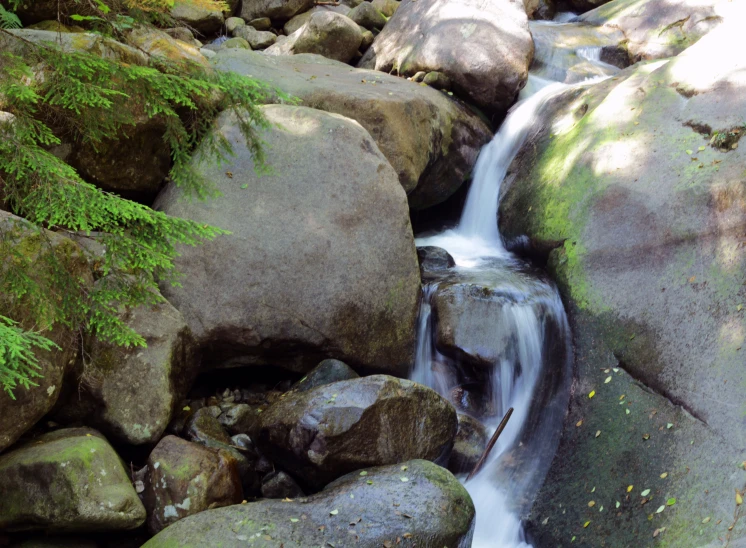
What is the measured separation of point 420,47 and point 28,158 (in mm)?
7712

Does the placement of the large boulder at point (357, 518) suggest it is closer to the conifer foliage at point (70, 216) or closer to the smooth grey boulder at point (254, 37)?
the conifer foliage at point (70, 216)

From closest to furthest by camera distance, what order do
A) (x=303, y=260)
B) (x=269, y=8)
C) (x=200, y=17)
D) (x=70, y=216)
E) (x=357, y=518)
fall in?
(x=70, y=216) < (x=357, y=518) < (x=303, y=260) < (x=200, y=17) < (x=269, y=8)

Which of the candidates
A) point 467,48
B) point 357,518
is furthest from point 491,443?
point 467,48

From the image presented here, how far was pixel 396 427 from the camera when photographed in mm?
4953

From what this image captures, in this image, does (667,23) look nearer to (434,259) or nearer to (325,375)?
(434,259)

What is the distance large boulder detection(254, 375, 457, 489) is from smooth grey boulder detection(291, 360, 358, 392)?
40cm

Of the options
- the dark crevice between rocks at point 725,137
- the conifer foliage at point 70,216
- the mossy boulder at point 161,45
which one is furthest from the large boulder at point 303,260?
the dark crevice between rocks at point 725,137

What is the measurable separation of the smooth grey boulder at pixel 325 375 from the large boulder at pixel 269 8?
9.59 metres

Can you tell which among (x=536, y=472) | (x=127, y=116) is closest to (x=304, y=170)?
(x=127, y=116)

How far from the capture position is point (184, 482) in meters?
4.42

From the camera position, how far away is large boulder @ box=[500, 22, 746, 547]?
457cm

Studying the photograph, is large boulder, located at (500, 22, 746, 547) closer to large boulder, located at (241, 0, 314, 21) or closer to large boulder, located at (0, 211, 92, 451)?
large boulder, located at (0, 211, 92, 451)

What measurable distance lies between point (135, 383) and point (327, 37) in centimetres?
763

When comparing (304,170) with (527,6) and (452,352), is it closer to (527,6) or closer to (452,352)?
(452,352)
